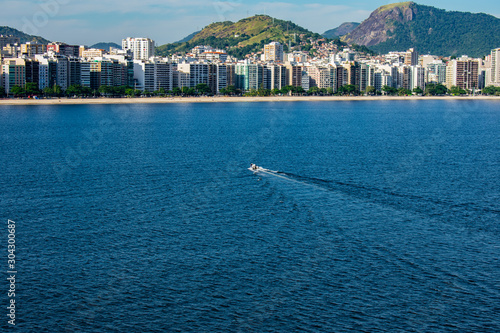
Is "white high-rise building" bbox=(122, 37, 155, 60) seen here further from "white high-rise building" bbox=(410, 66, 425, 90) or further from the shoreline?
"white high-rise building" bbox=(410, 66, 425, 90)

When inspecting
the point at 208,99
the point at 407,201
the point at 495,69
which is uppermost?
the point at 495,69

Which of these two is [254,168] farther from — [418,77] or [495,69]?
[495,69]

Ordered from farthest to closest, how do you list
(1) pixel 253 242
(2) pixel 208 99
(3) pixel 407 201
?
1. (2) pixel 208 99
2. (3) pixel 407 201
3. (1) pixel 253 242

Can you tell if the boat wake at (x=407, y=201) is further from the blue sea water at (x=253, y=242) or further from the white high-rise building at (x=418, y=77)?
the white high-rise building at (x=418, y=77)

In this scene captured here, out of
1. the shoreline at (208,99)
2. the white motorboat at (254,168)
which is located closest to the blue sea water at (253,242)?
the white motorboat at (254,168)

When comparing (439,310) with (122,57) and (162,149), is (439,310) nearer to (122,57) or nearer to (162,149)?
(162,149)

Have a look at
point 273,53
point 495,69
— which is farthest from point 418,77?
point 273,53

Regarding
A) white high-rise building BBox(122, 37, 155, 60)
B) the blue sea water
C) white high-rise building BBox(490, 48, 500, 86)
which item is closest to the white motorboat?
the blue sea water

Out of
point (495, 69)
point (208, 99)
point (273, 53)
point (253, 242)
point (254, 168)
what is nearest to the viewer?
point (253, 242)

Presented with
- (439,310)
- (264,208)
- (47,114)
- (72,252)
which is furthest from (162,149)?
(47,114)

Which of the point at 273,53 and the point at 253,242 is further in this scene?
the point at 273,53
